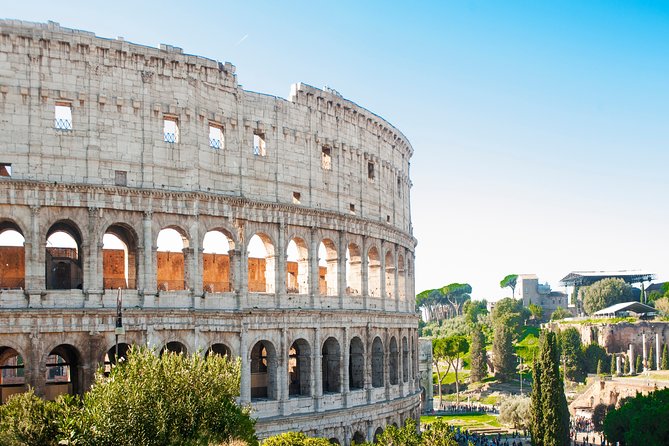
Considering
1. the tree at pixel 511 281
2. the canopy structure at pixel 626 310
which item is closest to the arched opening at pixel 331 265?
the canopy structure at pixel 626 310

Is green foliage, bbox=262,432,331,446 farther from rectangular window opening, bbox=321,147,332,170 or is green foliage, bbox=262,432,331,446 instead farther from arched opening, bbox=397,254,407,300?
arched opening, bbox=397,254,407,300

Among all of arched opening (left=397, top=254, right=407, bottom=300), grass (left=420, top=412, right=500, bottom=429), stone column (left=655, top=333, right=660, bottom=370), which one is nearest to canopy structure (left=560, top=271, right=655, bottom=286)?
stone column (left=655, top=333, right=660, bottom=370)

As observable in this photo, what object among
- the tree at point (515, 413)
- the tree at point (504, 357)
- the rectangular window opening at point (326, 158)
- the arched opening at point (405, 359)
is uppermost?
the rectangular window opening at point (326, 158)

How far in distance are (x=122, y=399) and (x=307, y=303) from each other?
14604 millimetres

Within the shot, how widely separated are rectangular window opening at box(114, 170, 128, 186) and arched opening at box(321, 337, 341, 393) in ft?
39.9

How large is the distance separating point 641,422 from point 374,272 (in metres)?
15.7

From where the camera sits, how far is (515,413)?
60625 millimetres

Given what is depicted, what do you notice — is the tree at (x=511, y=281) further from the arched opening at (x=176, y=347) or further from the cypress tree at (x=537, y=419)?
the arched opening at (x=176, y=347)

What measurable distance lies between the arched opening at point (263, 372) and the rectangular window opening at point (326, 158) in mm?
8416

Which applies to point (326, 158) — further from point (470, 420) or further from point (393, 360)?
point (470, 420)

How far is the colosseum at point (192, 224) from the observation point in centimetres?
2670

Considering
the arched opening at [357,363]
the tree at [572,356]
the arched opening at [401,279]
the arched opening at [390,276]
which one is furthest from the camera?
the tree at [572,356]

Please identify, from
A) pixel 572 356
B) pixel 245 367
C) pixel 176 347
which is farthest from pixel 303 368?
pixel 572 356

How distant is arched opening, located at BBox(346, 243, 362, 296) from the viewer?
37531 mm
